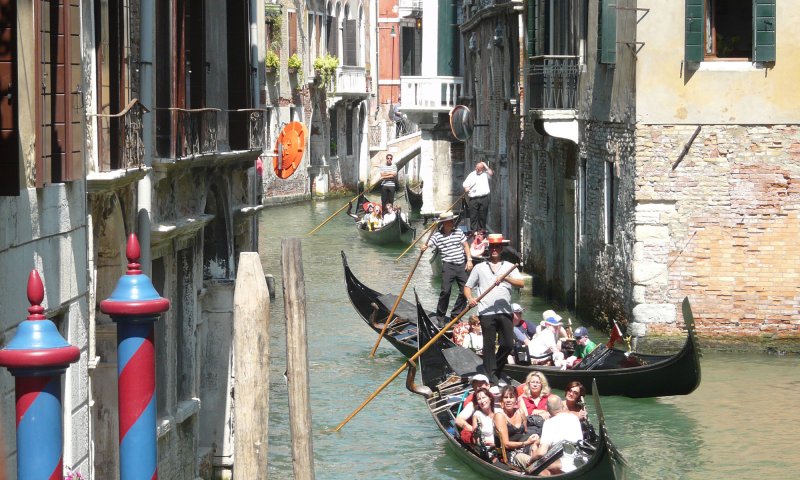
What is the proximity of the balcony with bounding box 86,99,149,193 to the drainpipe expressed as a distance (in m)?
0.15

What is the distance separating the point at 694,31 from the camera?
40.3 ft

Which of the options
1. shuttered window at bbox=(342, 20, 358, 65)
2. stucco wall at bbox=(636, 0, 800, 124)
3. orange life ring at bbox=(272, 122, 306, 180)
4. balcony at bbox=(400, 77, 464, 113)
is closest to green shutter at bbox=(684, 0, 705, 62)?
stucco wall at bbox=(636, 0, 800, 124)

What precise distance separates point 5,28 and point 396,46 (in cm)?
3602

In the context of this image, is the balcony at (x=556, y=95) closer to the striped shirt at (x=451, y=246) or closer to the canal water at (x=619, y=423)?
the striped shirt at (x=451, y=246)

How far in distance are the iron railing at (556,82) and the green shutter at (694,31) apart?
2.76 metres

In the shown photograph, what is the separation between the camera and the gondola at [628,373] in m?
11.0

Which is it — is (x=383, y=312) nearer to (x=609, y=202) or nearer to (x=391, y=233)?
(x=609, y=202)

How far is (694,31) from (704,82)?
462mm

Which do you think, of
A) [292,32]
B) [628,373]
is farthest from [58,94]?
[292,32]

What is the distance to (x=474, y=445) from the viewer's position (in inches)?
367

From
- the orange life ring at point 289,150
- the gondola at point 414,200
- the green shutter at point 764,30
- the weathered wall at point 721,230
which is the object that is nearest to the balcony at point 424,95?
the gondola at point 414,200

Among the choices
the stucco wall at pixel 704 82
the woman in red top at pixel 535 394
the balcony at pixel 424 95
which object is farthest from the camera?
the balcony at pixel 424 95

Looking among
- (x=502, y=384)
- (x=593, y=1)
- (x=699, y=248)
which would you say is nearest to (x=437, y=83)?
(x=593, y=1)

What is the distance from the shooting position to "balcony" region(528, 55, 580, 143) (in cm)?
1514
